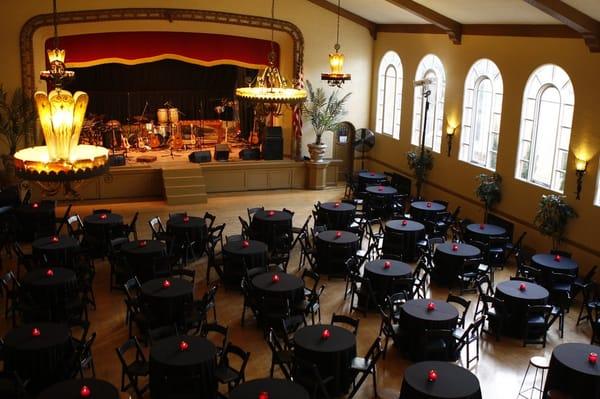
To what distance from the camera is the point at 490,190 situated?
1622cm

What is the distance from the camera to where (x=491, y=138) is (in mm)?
17000

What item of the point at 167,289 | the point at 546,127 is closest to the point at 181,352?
the point at 167,289

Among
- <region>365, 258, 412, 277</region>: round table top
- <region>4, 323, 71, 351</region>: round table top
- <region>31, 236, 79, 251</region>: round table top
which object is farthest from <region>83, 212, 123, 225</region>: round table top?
<region>365, 258, 412, 277</region>: round table top

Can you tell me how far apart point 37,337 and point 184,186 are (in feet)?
35.1

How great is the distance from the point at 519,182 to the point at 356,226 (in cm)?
393

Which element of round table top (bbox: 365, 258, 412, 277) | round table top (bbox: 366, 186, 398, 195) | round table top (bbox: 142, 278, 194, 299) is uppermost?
round table top (bbox: 366, 186, 398, 195)

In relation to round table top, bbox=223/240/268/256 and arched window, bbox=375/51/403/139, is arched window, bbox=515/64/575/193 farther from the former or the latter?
round table top, bbox=223/240/268/256

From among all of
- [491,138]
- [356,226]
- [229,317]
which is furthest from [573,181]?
[229,317]

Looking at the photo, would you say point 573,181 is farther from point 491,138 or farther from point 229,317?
point 229,317

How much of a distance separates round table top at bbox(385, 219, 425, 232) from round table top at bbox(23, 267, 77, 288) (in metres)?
6.86

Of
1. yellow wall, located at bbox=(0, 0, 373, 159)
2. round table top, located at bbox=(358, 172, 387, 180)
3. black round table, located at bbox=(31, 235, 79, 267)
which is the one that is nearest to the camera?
black round table, located at bbox=(31, 235, 79, 267)

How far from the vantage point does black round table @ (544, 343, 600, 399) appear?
8.78 metres

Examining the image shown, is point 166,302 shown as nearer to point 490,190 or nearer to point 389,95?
point 490,190

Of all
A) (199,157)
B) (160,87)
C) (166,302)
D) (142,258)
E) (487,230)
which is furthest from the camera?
(160,87)
